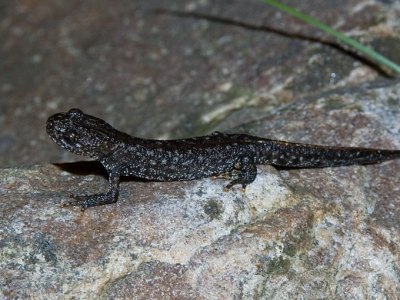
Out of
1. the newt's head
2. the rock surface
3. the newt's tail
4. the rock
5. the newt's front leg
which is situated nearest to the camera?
the rock

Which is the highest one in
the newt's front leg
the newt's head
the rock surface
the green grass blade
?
the green grass blade

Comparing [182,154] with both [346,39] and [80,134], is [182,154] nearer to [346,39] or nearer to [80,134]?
[80,134]

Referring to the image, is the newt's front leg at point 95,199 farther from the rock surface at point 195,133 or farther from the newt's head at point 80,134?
the newt's head at point 80,134

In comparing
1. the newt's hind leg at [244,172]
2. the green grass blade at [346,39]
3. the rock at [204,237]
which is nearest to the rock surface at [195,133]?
the rock at [204,237]

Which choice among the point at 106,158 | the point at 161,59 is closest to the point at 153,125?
the point at 161,59

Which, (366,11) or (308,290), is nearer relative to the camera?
(308,290)

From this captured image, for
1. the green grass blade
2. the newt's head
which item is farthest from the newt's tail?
the newt's head

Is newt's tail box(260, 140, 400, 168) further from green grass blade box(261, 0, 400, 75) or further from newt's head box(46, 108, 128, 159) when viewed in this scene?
newt's head box(46, 108, 128, 159)

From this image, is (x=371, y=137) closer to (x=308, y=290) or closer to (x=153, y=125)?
(x=308, y=290)
